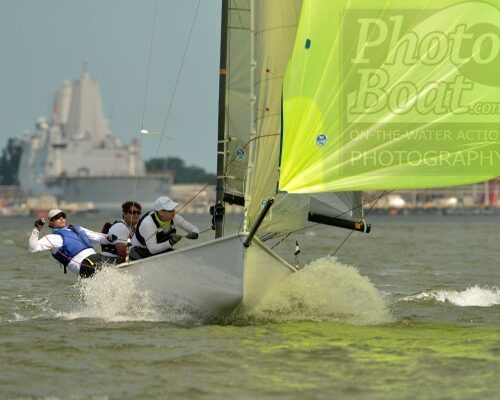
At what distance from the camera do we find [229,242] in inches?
457

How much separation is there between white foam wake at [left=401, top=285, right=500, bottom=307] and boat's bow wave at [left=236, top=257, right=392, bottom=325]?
2.45m

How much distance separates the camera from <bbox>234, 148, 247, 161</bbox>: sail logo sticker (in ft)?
Answer: 42.7

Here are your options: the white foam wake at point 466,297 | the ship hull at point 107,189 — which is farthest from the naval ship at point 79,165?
the white foam wake at point 466,297

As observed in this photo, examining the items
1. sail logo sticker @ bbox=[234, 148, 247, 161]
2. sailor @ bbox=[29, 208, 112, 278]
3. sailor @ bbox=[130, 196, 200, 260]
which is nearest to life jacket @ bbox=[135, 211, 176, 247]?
sailor @ bbox=[130, 196, 200, 260]

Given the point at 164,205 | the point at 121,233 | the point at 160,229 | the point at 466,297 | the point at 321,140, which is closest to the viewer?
the point at 321,140

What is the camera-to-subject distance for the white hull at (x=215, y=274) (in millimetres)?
11617

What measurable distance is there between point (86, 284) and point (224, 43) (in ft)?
9.50

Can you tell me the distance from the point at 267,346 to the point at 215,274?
3.87 ft

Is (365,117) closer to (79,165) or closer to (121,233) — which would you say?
(121,233)

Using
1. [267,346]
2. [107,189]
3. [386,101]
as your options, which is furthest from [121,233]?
[107,189]

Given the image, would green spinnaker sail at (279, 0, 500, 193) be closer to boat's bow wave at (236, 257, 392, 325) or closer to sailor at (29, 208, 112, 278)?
boat's bow wave at (236, 257, 392, 325)

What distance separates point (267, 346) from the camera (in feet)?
35.5

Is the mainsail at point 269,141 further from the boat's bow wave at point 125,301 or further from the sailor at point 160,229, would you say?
the boat's bow wave at point 125,301

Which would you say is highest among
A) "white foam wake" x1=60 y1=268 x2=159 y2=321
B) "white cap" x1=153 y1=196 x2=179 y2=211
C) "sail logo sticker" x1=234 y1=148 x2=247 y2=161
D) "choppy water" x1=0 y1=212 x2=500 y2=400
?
"sail logo sticker" x1=234 y1=148 x2=247 y2=161
